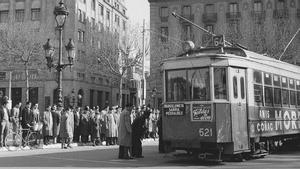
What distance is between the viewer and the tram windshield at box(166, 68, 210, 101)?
41.7 feet

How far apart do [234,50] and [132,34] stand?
35.0 metres

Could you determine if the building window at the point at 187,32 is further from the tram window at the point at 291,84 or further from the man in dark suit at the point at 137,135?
the man in dark suit at the point at 137,135

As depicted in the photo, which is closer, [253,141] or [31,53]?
[253,141]

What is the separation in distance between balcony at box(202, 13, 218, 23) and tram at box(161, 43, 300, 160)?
4401 centimetres

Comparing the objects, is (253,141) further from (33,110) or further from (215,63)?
(33,110)

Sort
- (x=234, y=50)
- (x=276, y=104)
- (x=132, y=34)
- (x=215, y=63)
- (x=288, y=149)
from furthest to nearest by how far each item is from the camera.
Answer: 1. (x=132, y=34)
2. (x=288, y=149)
3. (x=276, y=104)
4. (x=234, y=50)
5. (x=215, y=63)

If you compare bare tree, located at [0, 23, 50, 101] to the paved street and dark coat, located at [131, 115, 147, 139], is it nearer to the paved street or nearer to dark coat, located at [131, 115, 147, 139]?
dark coat, located at [131, 115, 147, 139]

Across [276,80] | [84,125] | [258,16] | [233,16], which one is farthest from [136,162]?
[233,16]

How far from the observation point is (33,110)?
19.1m

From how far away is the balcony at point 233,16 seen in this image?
55969mm

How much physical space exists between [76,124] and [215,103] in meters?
10.3

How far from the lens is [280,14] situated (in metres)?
51.9

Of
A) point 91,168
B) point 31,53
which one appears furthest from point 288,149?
point 31,53

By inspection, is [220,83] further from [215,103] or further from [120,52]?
[120,52]
